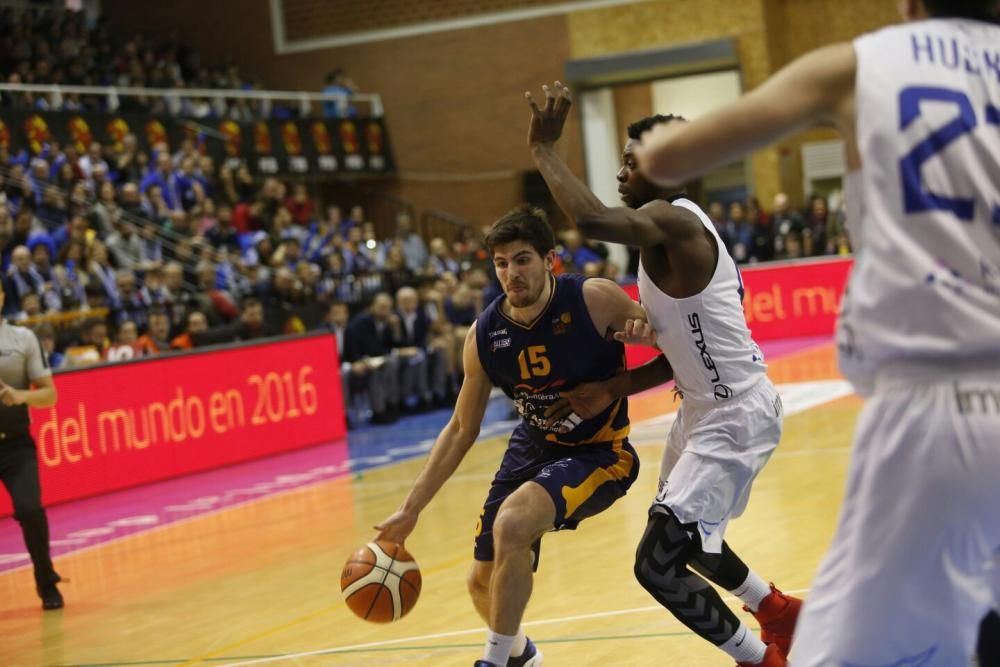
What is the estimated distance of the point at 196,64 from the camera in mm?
29094

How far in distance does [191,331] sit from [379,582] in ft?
32.3

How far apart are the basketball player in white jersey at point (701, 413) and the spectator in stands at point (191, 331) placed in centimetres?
1001

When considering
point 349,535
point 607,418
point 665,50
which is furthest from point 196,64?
point 607,418

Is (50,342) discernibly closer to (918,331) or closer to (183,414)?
(183,414)

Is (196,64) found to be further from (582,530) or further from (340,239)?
(582,530)

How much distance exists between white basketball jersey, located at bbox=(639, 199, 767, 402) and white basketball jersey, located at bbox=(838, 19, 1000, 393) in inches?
81.4

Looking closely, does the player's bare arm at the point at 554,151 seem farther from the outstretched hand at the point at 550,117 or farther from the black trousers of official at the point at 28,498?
the black trousers of official at the point at 28,498

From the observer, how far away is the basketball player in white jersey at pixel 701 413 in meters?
4.98

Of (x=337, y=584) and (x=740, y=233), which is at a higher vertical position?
(x=740, y=233)

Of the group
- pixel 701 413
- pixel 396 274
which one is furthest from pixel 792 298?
pixel 701 413

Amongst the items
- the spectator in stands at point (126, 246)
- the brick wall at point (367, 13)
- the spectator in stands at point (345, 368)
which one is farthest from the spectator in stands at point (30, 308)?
the brick wall at point (367, 13)

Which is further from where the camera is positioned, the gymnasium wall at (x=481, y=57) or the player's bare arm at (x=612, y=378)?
the gymnasium wall at (x=481, y=57)

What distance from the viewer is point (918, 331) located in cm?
282

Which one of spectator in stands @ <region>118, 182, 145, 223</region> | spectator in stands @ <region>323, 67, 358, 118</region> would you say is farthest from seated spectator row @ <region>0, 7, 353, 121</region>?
Answer: spectator in stands @ <region>118, 182, 145, 223</region>
